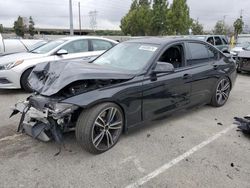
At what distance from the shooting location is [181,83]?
415 cm

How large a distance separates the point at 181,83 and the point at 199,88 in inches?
24.8

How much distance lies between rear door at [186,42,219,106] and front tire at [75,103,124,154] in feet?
5.67

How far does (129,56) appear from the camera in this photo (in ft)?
13.4

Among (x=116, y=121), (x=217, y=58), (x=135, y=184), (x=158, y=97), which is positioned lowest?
(x=135, y=184)

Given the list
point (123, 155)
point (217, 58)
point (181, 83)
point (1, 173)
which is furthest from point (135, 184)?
point (217, 58)

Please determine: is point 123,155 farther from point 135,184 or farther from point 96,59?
point 96,59

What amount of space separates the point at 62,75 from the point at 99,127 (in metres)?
0.84

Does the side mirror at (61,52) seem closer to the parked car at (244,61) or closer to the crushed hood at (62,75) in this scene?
the crushed hood at (62,75)

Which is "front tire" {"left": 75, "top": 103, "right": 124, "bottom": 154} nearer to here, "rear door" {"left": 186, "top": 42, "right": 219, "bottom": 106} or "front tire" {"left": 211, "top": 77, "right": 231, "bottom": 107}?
"rear door" {"left": 186, "top": 42, "right": 219, "bottom": 106}

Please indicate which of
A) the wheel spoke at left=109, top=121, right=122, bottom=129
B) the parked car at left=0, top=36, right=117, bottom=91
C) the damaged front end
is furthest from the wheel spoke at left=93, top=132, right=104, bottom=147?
the parked car at left=0, top=36, right=117, bottom=91

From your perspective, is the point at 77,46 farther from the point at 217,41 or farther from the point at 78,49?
the point at 217,41

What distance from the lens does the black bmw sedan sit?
10.1 ft

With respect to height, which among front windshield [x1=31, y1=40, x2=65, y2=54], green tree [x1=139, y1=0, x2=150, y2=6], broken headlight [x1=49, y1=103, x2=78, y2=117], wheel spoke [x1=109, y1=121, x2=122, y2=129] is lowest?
wheel spoke [x1=109, y1=121, x2=122, y2=129]

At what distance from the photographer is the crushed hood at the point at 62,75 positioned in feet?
10.1
